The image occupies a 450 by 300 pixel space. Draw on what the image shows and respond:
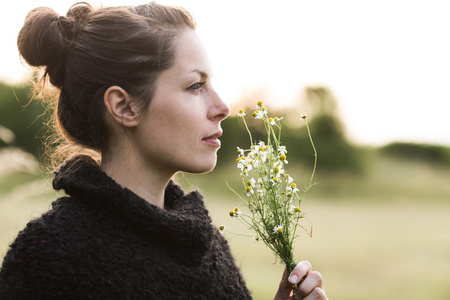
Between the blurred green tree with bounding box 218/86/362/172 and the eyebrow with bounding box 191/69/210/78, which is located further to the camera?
the blurred green tree with bounding box 218/86/362/172

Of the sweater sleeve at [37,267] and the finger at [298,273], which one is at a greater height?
the finger at [298,273]

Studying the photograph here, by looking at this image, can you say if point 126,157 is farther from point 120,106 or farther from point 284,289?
point 284,289

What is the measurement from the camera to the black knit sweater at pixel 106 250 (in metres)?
1.79

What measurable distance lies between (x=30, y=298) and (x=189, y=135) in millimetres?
805

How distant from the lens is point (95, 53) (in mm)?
2049

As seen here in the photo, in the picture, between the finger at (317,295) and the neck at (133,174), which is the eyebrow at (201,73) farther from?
the finger at (317,295)

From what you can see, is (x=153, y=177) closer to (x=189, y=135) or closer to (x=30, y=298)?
(x=189, y=135)

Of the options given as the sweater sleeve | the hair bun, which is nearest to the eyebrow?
the hair bun

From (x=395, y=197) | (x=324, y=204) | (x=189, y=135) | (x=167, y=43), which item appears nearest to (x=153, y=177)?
(x=189, y=135)

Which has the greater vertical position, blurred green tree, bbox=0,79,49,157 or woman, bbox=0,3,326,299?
blurred green tree, bbox=0,79,49,157

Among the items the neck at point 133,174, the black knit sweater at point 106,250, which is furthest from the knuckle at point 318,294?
the neck at point 133,174

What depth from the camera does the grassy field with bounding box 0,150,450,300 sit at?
8617 millimetres

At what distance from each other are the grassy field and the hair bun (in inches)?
29.6

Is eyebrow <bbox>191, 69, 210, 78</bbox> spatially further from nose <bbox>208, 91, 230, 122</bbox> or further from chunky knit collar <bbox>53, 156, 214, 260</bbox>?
chunky knit collar <bbox>53, 156, 214, 260</bbox>
